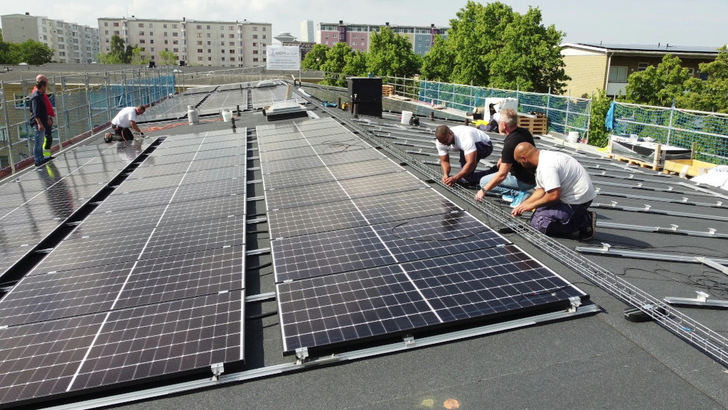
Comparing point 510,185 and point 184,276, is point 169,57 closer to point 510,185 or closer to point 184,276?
point 510,185

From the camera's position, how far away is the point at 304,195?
835cm

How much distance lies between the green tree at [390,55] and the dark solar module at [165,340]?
6801cm

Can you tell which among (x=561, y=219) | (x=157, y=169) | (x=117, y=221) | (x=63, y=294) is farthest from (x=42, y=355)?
(x=157, y=169)

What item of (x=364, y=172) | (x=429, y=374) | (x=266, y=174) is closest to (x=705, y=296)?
(x=429, y=374)

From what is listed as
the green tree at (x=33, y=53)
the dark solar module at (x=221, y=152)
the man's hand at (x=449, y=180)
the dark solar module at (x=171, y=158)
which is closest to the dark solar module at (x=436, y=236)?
the man's hand at (x=449, y=180)

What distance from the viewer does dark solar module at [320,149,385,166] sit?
10711 millimetres

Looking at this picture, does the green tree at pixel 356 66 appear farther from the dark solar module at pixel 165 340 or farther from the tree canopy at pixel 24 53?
the tree canopy at pixel 24 53

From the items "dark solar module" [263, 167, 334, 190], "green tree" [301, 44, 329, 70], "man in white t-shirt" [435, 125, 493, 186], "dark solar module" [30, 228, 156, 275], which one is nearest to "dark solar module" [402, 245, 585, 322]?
"man in white t-shirt" [435, 125, 493, 186]

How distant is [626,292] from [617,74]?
58295 millimetres

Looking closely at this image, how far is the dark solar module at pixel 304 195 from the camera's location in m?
7.93

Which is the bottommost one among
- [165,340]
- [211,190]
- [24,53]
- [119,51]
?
[165,340]

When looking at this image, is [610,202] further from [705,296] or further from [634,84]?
[634,84]

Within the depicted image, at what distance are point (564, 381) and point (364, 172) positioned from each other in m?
6.39

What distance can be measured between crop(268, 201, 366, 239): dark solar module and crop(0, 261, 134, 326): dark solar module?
2075 millimetres
